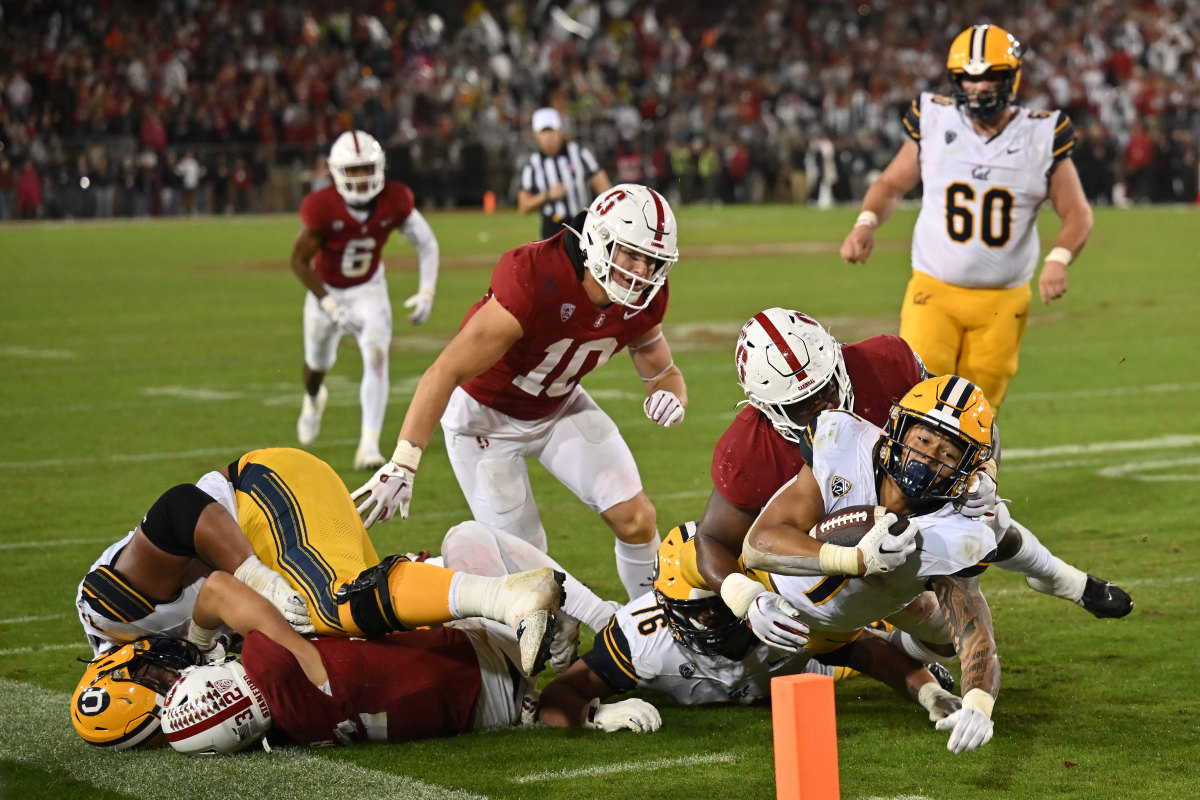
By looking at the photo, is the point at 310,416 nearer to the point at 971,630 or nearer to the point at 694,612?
the point at 694,612

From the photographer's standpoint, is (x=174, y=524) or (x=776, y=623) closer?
(x=776, y=623)

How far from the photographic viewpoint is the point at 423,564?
4.30 metres

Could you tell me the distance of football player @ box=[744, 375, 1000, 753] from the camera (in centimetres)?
391

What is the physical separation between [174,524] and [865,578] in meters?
1.81

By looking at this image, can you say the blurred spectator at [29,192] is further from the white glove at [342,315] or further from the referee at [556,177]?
the white glove at [342,315]

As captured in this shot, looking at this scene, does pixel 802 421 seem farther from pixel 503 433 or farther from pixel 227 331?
pixel 227 331

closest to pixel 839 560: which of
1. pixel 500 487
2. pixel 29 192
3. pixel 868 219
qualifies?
pixel 500 487

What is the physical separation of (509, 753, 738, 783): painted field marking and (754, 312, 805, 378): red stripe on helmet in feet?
3.29

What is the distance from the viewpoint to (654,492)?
7.66m

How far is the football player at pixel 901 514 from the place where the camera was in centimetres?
391

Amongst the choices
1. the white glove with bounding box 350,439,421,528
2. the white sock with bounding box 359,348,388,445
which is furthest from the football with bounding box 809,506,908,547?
the white sock with bounding box 359,348,388,445

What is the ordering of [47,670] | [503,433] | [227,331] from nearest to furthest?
[47,670]
[503,433]
[227,331]

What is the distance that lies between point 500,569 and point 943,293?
297 cm

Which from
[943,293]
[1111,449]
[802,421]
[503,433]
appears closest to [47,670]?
[503,433]
